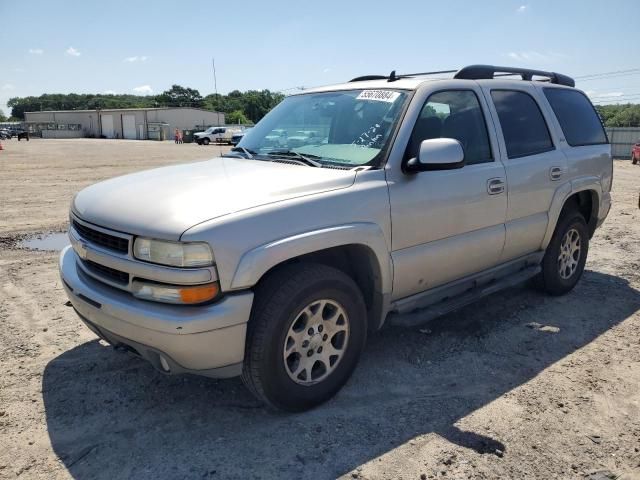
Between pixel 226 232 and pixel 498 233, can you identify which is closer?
pixel 226 232

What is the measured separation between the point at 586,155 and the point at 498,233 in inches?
65.3

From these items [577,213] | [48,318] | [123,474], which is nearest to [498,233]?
[577,213]

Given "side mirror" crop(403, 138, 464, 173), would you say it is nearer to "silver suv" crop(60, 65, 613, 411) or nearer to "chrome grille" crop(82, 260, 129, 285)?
"silver suv" crop(60, 65, 613, 411)

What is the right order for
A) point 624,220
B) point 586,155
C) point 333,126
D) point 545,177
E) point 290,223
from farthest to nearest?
point 624,220 < point 586,155 < point 545,177 < point 333,126 < point 290,223

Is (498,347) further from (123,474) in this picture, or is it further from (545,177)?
(123,474)

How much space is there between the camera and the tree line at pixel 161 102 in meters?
103

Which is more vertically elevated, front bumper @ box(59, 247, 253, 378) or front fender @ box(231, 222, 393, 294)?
front fender @ box(231, 222, 393, 294)

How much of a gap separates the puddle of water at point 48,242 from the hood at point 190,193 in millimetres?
3883

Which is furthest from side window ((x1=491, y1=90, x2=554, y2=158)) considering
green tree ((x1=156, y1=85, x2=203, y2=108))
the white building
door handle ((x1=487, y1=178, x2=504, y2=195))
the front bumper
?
green tree ((x1=156, y1=85, x2=203, y2=108))

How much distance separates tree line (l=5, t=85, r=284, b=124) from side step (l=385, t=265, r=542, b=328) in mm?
94447

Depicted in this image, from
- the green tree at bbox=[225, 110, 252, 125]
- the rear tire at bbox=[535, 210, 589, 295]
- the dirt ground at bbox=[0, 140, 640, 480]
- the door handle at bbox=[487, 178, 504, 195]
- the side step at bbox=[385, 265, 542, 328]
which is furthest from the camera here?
the green tree at bbox=[225, 110, 252, 125]

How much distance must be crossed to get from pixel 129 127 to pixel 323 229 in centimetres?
8340

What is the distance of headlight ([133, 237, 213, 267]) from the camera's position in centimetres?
260

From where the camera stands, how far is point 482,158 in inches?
158
